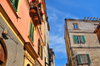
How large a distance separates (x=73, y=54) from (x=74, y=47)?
119 centimetres

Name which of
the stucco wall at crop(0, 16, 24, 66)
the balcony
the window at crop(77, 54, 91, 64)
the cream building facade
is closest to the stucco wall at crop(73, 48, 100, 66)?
the cream building facade

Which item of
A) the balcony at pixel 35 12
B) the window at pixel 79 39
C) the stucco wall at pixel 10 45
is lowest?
the stucco wall at pixel 10 45

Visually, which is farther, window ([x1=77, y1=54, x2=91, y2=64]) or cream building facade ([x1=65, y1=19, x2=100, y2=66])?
cream building facade ([x1=65, y1=19, x2=100, y2=66])

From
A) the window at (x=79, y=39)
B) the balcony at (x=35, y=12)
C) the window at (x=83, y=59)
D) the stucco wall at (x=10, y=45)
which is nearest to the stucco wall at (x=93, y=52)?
the window at (x=83, y=59)

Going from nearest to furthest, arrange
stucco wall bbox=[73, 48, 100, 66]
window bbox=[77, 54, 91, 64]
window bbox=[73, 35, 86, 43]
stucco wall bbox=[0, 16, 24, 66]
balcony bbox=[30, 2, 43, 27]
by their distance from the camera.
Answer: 1. stucco wall bbox=[0, 16, 24, 66]
2. balcony bbox=[30, 2, 43, 27]
3. window bbox=[77, 54, 91, 64]
4. stucco wall bbox=[73, 48, 100, 66]
5. window bbox=[73, 35, 86, 43]

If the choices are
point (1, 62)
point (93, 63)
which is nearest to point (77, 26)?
point (93, 63)

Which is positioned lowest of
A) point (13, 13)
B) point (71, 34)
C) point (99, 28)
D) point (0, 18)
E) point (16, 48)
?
point (16, 48)

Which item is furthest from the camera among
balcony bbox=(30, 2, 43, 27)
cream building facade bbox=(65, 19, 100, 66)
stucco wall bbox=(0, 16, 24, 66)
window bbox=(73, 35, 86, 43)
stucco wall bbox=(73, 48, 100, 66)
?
window bbox=(73, 35, 86, 43)

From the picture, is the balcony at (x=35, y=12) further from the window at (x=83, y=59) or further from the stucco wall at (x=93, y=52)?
the stucco wall at (x=93, y=52)

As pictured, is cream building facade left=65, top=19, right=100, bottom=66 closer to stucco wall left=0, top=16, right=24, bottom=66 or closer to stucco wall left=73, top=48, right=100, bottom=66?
stucco wall left=73, top=48, right=100, bottom=66

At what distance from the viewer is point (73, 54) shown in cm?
1559

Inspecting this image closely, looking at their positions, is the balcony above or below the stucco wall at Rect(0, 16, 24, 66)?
above

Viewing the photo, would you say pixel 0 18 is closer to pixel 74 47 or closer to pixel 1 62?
pixel 1 62

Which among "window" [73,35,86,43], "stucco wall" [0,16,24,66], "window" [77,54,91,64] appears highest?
"window" [73,35,86,43]
